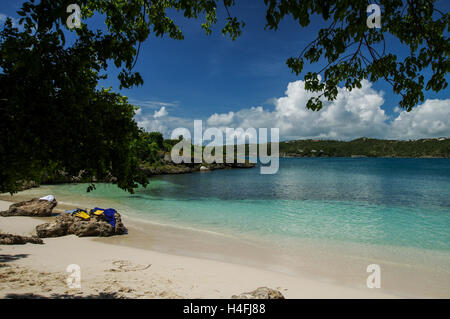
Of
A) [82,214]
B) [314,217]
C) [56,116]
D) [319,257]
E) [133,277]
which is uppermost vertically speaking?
[56,116]

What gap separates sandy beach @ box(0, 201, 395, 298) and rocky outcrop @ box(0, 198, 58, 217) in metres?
7.68

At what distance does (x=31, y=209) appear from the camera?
1636 centimetres

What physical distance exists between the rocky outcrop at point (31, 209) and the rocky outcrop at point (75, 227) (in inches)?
214

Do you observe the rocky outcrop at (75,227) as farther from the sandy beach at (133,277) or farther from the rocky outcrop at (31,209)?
the rocky outcrop at (31,209)

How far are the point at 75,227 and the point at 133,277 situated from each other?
6.59 meters

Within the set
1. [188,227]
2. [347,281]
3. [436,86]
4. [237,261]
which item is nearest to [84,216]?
[188,227]

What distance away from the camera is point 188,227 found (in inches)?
651

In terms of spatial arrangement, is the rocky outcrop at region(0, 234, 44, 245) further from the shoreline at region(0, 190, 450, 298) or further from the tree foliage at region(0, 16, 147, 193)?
the tree foliage at region(0, 16, 147, 193)

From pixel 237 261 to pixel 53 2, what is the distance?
9860mm

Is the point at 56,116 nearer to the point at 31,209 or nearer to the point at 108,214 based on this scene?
the point at 108,214
